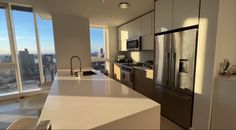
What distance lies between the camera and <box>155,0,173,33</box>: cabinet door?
2.35 metres

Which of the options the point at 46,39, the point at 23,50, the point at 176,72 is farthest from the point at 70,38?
the point at 176,72

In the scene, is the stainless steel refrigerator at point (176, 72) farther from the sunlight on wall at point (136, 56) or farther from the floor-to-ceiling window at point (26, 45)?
the floor-to-ceiling window at point (26, 45)

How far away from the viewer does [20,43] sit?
12.5 ft

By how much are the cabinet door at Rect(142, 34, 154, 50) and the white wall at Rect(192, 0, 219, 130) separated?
1577 millimetres

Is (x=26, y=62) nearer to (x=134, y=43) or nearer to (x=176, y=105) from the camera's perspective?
(x=134, y=43)

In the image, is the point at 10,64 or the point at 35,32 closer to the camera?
the point at 10,64

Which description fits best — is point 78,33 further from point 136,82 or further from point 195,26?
point 195,26

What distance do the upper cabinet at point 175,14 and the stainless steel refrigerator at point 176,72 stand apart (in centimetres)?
13

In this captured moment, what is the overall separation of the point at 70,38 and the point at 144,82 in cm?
262

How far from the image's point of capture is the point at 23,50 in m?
3.87

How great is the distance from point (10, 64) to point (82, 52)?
2.16 m

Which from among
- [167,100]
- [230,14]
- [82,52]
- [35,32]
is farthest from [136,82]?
[35,32]

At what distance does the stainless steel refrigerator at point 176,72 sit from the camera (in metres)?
2.04

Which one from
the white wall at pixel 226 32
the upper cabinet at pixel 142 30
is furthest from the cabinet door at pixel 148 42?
the white wall at pixel 226 32
